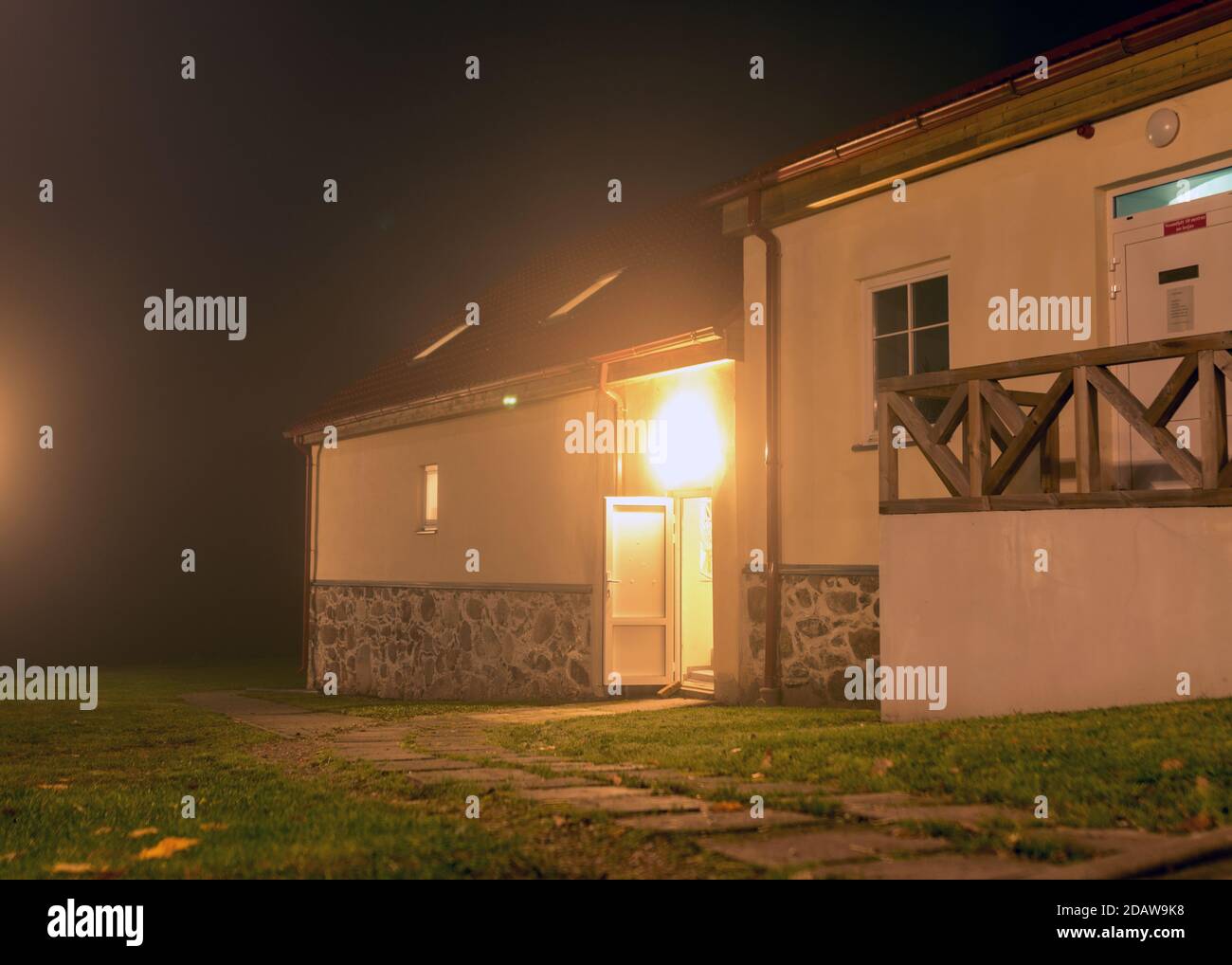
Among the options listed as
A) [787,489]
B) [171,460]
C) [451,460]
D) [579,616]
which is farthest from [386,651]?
[171,460]

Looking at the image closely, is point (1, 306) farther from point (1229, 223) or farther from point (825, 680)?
point (1229, 223)

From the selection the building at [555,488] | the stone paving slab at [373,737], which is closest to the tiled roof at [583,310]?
the building at [555,488]

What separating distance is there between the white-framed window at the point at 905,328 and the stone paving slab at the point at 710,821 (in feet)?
20.1

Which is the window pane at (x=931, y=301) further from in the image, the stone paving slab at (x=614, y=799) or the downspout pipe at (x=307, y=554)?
the downspout pipe at (x=307, y=554)

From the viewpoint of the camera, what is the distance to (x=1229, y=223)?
28.7ft

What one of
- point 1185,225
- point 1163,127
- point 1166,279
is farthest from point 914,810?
point 1163,127

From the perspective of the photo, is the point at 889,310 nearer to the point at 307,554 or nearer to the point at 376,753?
the point at 376,753

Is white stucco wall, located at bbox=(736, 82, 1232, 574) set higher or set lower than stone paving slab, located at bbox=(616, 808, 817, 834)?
higher

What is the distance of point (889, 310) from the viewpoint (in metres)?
11.4

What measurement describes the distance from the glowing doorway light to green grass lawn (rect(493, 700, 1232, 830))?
5312 millimetres

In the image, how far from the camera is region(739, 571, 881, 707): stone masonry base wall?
36.5 feet

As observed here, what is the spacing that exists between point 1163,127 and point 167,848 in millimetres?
8239

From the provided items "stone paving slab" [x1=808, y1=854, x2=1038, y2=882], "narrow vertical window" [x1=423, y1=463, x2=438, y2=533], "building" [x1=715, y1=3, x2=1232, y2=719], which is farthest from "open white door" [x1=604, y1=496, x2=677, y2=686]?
"stone paving slab" [x1=808, y1=854, x2=1038, y2=882]

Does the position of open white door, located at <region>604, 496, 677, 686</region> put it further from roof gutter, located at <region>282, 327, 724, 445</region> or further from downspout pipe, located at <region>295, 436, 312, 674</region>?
downspout pipe, located at <region>295, 436, 312, 674</region>
